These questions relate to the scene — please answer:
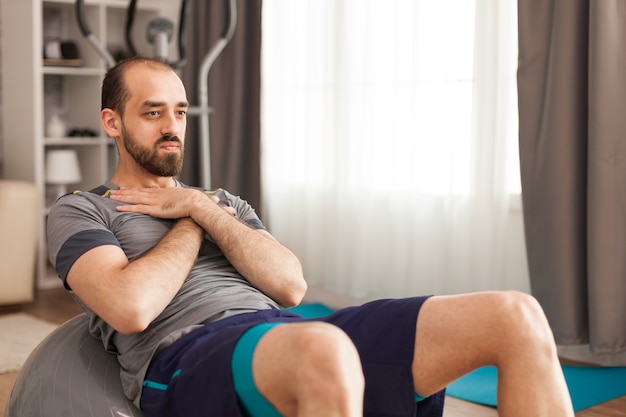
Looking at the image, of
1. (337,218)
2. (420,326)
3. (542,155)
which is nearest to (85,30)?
(337,218)

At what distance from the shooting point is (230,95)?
15.0 ft

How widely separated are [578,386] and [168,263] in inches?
67.7

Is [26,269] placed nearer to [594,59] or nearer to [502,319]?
[594,59]

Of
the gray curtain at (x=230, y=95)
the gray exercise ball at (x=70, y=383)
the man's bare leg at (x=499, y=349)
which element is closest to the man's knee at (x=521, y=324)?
the man's bare leg at (x=499, y=349)

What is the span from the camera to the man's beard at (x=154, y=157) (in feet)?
6.45

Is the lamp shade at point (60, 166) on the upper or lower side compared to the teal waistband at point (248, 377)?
upper

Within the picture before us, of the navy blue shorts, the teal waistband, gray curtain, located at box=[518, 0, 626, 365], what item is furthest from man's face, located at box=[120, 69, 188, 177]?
gray curtain, located at box=[518, 0, 626, 365]

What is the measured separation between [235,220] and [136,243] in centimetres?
23

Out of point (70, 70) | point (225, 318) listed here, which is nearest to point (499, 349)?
point (225, 318)

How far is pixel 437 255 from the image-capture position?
362 centimetres

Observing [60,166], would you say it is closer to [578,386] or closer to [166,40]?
[166,40]

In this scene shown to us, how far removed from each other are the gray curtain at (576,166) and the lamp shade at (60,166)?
8.16 feet

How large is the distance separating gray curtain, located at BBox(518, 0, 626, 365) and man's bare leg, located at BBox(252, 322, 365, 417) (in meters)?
1.89

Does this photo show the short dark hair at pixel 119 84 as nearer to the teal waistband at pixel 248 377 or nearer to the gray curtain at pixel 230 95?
the teal waistband at pixel 248 377
